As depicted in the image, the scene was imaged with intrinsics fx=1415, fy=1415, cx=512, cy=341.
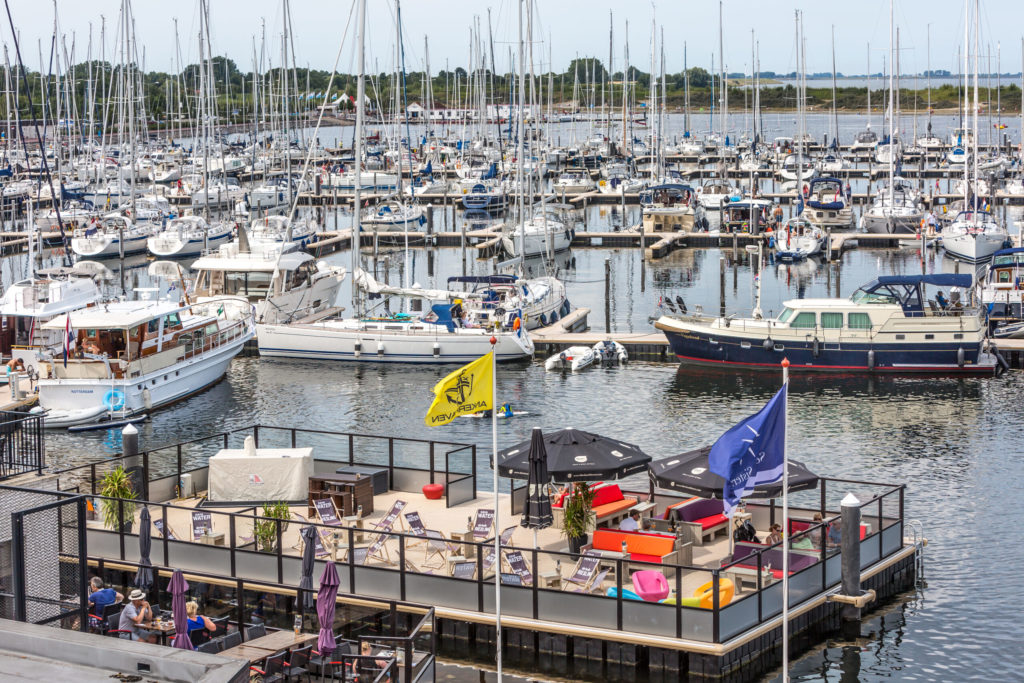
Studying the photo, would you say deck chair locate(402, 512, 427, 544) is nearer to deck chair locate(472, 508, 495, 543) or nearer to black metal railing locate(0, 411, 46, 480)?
deck chair locate(472, 508, 495, 543)

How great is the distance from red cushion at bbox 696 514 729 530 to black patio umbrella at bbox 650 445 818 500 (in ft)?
3.65

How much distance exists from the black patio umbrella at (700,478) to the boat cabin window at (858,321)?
23052mm

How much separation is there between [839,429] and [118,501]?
22.0 meters

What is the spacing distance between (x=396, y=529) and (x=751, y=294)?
40.8 metres

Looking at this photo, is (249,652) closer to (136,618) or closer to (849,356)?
(136,618)

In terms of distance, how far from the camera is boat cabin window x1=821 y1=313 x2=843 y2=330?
47000 mm

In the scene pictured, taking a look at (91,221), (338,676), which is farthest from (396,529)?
(91,221)

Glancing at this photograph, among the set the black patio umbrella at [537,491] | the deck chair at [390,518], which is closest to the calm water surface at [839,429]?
the black patio umbrella at [537,491]

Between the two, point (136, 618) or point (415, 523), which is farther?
point (415, 523)

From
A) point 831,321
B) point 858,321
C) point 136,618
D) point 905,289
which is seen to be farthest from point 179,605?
point 905,289

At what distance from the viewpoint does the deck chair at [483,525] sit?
2475 centimetres

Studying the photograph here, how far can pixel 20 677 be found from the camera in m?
13.6

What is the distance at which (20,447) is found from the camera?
23.6m

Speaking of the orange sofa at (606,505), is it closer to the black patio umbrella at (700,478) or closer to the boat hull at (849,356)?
the black patio umbrella at (700,478)
